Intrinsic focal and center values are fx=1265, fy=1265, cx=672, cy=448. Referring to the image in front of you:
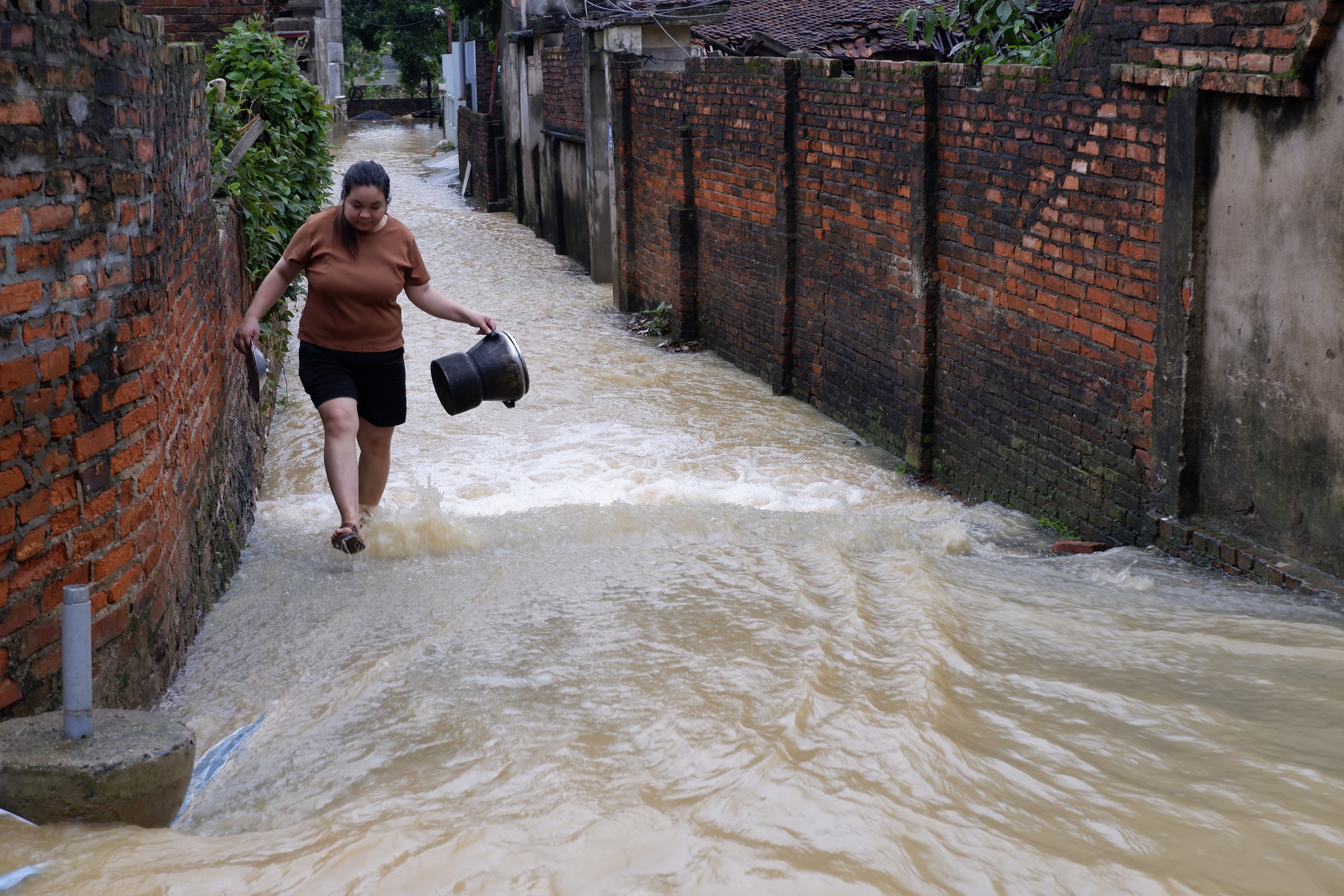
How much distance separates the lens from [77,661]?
2.67 metres

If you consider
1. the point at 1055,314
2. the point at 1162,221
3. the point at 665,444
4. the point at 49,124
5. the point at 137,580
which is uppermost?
the point at 49,124

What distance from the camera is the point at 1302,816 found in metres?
2.74

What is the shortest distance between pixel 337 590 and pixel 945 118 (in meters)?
4.00

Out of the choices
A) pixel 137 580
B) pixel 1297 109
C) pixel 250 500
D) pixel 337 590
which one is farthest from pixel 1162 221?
pixel 250 500

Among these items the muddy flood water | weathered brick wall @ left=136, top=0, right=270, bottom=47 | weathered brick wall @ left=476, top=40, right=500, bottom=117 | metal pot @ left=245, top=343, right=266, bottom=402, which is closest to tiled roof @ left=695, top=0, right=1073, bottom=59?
weathered brick wall @ left=136, top=0, right=270, bottom=47

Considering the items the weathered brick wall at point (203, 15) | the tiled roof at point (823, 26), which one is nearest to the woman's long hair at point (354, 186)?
the weathered brick wall at point (203, 15)

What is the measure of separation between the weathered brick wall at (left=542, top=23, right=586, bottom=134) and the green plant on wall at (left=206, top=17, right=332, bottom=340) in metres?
6.05

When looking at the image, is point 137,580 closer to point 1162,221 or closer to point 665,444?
point 1162,221

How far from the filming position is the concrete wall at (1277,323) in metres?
4.24

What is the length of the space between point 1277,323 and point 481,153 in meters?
19.7

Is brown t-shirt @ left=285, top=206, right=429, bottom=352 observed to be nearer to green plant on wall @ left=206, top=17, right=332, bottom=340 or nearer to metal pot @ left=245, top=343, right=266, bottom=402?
metal pot @ left=245, top=343, right=266, bottom=402

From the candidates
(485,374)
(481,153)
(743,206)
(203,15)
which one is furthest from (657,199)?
(481,153)

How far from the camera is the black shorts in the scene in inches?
196

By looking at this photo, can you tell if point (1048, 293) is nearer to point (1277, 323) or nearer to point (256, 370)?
point (1277, 323)
